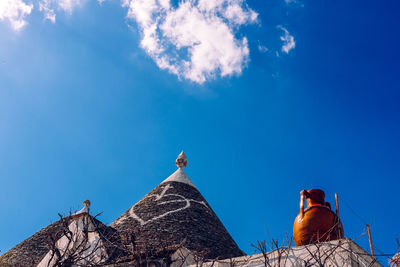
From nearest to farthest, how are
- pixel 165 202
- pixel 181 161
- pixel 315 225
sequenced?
pixel 315 225 < pixel 165 202 < pixel 181 161

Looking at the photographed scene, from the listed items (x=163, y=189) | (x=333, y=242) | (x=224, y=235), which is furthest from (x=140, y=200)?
(x=333, y=242)

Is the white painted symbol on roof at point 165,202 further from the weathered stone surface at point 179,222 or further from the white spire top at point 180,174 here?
the white spire top at point 180,174

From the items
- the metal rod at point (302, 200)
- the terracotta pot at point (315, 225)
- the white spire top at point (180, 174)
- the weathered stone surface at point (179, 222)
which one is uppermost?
the white spire top at point (180, 174)

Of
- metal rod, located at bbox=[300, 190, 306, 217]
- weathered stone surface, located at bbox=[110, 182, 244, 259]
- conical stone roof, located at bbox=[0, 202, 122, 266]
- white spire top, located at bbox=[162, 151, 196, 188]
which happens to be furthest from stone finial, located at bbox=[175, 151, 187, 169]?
metal rod, located at bbox=[300, 190, 306, 217]

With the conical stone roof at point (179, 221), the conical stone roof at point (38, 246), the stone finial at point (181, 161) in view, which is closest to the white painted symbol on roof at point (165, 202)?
the conical stone roof at point (179, 221)

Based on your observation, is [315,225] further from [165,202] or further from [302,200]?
[165,202]

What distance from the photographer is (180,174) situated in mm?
14281

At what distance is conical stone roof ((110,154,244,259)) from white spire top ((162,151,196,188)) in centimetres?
30

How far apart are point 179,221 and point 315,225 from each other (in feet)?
17.2

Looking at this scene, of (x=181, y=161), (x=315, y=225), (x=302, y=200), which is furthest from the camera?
(x=181, y=161)

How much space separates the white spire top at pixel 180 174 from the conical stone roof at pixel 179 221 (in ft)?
0.99

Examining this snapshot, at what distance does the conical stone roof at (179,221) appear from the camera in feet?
32.4

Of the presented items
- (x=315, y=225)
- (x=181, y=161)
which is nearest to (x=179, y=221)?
(x=181, y=161)

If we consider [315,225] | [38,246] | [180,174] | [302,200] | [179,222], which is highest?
[180,174]
